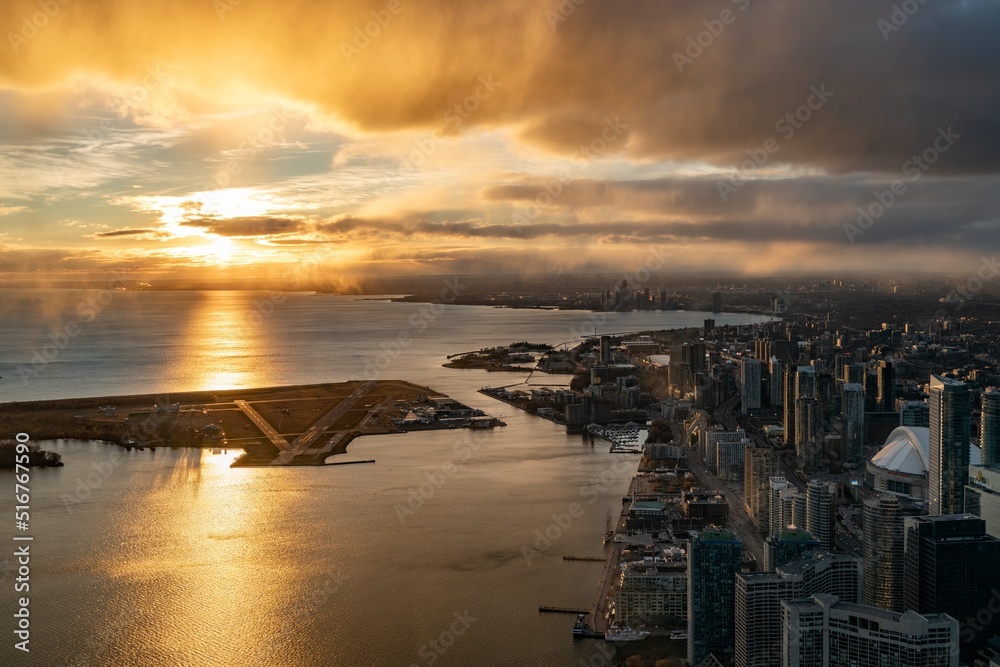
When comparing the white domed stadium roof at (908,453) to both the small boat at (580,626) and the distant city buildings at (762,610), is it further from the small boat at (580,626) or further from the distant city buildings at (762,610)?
the small boat at (580,626)

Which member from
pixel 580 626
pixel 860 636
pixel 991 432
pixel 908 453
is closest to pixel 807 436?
pixel 908 453

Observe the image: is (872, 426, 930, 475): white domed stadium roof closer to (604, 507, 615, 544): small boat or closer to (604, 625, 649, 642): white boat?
(604, 507, 615, 544): small boat

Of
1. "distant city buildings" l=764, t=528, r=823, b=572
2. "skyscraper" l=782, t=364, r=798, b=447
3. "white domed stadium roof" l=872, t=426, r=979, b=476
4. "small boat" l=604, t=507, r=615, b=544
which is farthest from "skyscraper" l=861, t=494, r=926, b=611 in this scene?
"skyscraper" l=782, t=364, r=798, b=447

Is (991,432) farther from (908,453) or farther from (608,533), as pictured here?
(608,533)

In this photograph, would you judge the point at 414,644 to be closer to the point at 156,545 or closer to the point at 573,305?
the point at 156,545

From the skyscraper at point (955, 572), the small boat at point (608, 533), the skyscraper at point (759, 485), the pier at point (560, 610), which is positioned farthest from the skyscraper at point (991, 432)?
the pier at point (560, 610)

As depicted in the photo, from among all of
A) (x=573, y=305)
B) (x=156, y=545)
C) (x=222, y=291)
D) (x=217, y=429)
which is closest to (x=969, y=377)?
(x=217, y=429)
